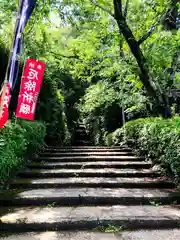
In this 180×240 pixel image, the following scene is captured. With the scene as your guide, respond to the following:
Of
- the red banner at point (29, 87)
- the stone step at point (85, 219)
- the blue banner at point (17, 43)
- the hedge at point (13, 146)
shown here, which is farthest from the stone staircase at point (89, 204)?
the blue banner at point (17, 43)

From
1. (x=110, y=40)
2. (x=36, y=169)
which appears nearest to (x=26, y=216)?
(x=36, y=169)

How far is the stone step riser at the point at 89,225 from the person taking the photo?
263cm

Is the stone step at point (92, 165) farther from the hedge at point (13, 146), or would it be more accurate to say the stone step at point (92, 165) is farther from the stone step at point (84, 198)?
the stone step at point (84, 198)

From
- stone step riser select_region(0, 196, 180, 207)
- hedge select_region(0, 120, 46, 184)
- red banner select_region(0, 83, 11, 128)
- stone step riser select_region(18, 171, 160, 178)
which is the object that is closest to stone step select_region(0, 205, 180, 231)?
stone step riser select_region(0, 196, 180, 207)

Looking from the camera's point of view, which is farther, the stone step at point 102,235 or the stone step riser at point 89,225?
the stone step riser at point 89,225

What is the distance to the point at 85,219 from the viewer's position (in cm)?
273

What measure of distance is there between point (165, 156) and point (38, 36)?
5746 millimetres

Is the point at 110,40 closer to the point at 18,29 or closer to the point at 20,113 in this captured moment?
the point at 20,113

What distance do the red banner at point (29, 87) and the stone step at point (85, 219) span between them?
6.94 ft

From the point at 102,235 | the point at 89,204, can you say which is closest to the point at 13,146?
the point at 89,204

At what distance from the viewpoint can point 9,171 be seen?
404cm

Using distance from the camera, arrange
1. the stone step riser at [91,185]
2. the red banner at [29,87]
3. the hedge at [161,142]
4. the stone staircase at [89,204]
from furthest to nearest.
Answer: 1. the red banner at [29,87]
2. the stone step riser at [91,185]
3. the hedge at [161,142]
4. the stone staircase at [89,204]

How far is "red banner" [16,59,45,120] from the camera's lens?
4.53 m

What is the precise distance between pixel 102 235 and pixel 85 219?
1.02 feet
